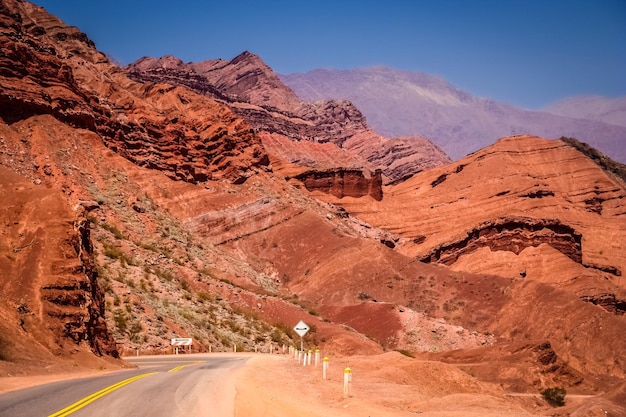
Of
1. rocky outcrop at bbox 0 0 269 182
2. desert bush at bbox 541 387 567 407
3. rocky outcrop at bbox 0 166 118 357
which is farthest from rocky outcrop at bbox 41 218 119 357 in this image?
rocky outcrop at bbox 0 0 269 182

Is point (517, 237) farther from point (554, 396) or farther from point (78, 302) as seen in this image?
point (78, 302)

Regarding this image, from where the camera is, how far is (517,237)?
8662cm

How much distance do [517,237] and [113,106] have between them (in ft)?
186

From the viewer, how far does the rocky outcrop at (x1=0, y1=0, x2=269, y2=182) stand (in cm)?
6397

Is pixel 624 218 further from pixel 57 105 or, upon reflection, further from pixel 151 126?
pixel 57 105

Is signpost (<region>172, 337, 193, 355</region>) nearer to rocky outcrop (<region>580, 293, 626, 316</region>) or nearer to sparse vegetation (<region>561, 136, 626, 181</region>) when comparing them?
rocky outcrop (<region>580, 293, 626, 316</region>)

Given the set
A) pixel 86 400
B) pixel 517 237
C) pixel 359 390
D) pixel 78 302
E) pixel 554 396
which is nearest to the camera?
pixel 86 400

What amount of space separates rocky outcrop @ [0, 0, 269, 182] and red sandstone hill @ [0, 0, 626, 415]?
291 millimetres

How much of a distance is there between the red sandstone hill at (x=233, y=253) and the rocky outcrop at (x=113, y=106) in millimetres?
291

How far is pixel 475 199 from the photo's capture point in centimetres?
12275

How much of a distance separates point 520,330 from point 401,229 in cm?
5184

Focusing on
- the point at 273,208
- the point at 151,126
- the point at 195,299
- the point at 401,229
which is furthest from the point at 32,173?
the point at 401,229

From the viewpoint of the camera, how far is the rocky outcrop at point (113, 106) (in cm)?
6397

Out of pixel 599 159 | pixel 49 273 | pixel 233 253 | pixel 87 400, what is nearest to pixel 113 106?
pixel 233 253
